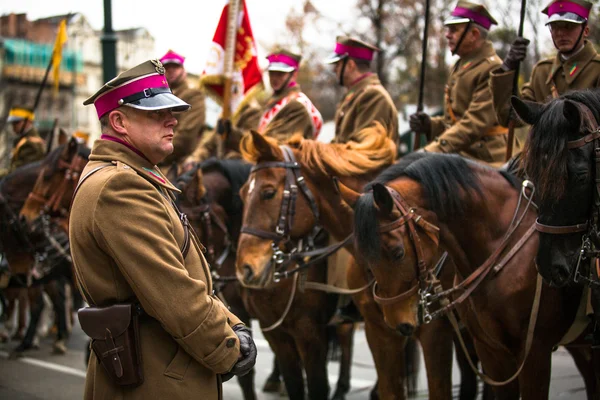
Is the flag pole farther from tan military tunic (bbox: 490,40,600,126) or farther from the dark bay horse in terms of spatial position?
the dark bay horse

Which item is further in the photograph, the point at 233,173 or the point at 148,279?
the point at 233,173

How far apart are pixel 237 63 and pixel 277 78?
675 mm

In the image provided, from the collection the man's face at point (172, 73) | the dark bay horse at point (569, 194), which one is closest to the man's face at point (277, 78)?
the man's face at point (172, 73)

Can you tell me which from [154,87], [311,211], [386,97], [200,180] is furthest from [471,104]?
[154,87]

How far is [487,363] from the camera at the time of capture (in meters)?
4.77

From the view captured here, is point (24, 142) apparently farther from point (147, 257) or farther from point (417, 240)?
point (147, 257)

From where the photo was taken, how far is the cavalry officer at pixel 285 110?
716cm

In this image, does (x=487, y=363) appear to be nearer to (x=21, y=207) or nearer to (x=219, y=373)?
(x=219, y=373)

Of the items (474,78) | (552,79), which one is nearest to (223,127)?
(474,78)

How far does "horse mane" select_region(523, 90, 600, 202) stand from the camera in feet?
12.7

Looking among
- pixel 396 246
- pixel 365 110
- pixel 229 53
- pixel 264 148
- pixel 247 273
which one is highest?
pixel 229 53

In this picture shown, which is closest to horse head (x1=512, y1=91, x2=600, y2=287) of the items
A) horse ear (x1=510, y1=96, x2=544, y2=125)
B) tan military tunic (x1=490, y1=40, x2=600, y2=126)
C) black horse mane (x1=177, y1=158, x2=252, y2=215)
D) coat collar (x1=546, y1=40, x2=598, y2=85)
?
horse ear (x1=510, y1=96, x2=544, y2=125)

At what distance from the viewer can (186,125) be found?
7.93m

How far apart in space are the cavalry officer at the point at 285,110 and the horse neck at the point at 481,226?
245 centimetres
